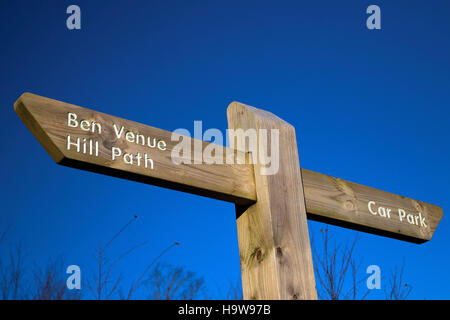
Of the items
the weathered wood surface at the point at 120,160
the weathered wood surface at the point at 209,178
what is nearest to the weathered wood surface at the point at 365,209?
the weathered wood surface at the point at 209,178

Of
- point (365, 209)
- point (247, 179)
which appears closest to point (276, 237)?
point (247, 179)

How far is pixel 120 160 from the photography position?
148 cm

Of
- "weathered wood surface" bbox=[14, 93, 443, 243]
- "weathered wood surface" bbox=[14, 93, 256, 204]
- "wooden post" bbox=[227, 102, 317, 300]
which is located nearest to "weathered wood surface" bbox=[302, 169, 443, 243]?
"weathered wood surface" bbox=[14, 93, 443, 243]

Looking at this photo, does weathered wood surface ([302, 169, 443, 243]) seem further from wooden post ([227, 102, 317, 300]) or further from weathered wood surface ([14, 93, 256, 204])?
weathered wood surface ([14, 93, 256, 204])

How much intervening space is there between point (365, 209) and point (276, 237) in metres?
0.57

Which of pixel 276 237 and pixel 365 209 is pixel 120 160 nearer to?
pixel 276 237

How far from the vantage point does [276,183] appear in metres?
1.77

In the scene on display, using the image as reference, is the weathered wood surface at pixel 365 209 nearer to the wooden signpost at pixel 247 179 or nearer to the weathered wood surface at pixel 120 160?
the wooden signpost at pixel 247 179

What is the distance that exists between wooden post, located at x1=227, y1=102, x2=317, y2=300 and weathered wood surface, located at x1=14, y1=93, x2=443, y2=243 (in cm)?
7

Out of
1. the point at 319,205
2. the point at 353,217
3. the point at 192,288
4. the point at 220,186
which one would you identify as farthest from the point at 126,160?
the point at 192,288
